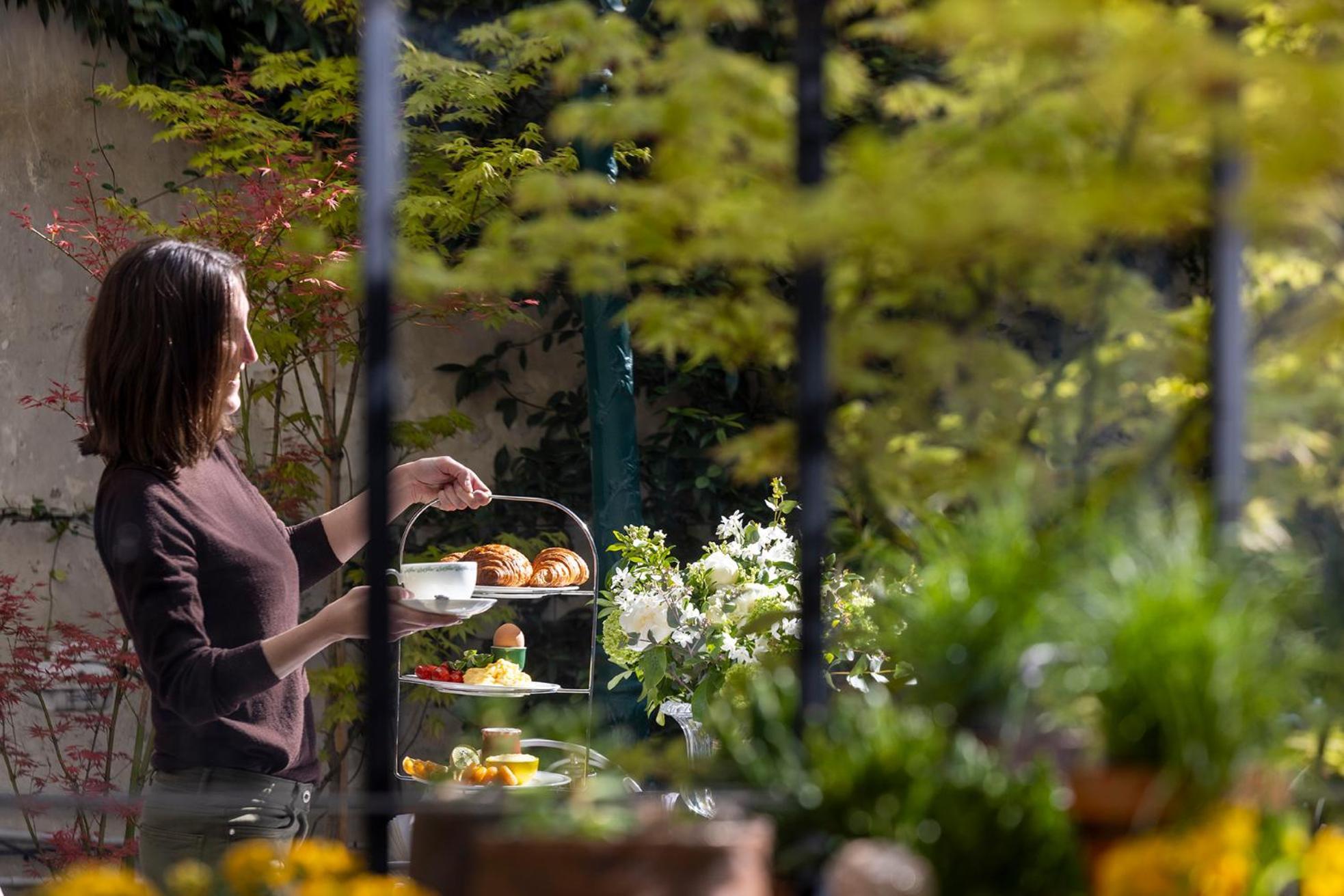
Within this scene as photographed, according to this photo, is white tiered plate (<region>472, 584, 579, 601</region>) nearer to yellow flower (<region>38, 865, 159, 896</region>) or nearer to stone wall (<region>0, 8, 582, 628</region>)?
yellow flower (<region>38, 865, 159, 896</region>)

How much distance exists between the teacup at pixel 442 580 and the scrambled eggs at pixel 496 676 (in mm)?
687

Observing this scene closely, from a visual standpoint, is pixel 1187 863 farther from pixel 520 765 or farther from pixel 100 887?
pixel 520 765

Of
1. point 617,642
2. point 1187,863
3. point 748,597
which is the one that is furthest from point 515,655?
point 1187,863

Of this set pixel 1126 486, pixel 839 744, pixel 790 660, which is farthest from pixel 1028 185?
pixel 790 660

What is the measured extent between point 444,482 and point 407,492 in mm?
75

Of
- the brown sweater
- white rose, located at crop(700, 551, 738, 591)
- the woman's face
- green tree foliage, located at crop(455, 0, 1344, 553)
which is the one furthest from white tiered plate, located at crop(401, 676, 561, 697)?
green tree foliage, located at crop(455, 0, 1344, 553)

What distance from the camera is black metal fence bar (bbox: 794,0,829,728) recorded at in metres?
0.83

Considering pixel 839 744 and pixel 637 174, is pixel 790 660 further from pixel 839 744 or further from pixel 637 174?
pixel 637 174

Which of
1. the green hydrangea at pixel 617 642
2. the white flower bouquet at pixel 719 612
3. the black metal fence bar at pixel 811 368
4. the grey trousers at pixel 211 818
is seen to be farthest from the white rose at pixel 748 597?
the black metal fence bar at pixel 811 368

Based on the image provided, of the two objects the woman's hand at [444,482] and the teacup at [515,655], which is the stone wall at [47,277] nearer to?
the teacup at [515,655]

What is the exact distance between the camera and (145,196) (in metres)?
4.21

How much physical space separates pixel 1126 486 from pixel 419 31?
3824mm

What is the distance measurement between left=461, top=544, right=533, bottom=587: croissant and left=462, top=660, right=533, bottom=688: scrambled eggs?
0.50ft

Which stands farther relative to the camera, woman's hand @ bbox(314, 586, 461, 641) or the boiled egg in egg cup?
the boiled egg in egg cup
